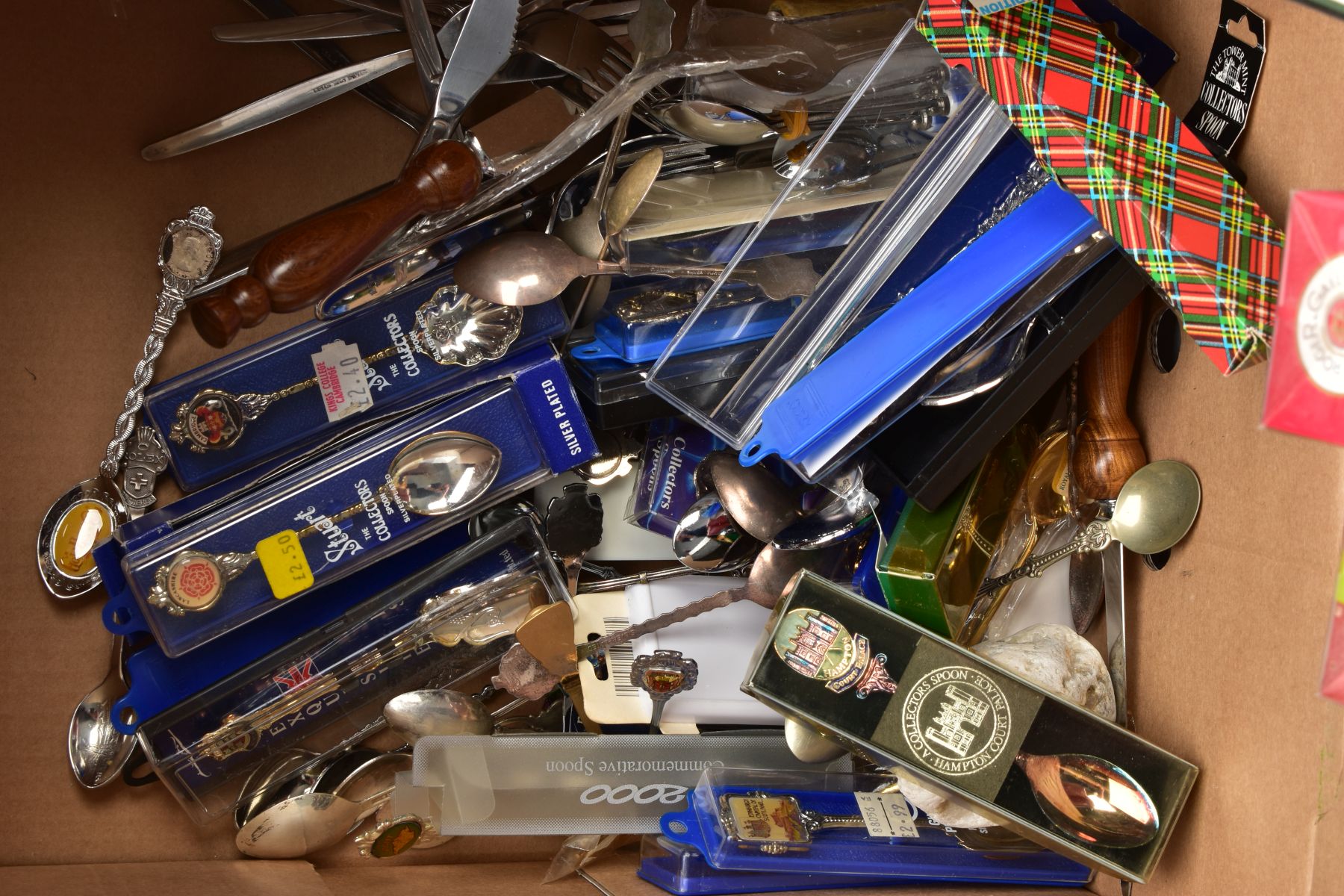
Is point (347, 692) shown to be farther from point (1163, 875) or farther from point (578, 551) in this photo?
point (1163, 875)

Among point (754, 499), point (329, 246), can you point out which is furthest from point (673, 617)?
point (329, 246)

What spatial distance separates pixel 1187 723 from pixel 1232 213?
1.48ft

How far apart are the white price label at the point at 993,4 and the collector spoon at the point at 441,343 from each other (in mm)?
515

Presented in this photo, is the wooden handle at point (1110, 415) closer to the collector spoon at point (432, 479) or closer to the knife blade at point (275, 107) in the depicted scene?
the collector spoon at point (432, 479)

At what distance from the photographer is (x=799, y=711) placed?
2.98 feet

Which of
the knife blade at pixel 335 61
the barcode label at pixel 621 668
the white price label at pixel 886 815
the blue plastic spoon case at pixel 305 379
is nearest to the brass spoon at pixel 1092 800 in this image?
the white price label at pixel 886 815

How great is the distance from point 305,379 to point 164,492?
22cm

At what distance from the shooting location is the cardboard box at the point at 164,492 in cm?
87

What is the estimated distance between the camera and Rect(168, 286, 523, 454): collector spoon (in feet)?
3.47

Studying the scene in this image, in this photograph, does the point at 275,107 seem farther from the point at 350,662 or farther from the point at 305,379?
the point at 350,662

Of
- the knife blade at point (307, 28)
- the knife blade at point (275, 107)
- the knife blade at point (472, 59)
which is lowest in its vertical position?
the knife blade at point (472, 59)

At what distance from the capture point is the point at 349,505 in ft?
3.46

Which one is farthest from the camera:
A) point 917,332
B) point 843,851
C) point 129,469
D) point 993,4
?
point 129,469

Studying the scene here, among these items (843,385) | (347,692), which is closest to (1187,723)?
(843,385)
